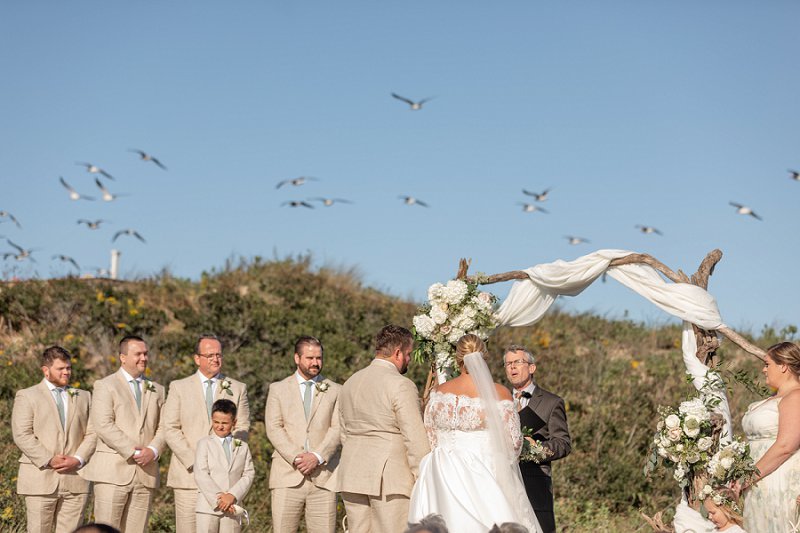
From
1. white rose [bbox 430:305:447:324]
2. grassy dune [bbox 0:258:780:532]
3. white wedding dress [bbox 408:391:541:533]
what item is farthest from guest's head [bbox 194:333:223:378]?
grassy dune [bbox 0:258:780:532]

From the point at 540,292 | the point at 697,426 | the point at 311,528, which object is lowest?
the point at 311,528

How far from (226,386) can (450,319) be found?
2.09 meters

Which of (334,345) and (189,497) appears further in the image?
(334,345)

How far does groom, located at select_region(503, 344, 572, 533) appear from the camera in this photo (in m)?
7.71

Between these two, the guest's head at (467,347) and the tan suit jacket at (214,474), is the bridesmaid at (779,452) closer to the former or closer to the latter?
the guest's head at (467,347)

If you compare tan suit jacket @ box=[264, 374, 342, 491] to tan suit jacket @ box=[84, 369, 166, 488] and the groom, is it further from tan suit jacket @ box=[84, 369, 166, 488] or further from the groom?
the groom

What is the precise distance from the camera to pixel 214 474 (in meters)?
7.84

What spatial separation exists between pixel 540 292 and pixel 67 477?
15.5 feet

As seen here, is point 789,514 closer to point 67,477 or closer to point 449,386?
point 449,386

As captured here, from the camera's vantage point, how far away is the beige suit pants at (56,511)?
8625mm

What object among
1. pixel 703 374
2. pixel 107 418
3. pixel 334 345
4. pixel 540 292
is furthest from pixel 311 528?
pixel 334 345

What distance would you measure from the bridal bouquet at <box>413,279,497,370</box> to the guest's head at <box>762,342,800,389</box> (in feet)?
8.17

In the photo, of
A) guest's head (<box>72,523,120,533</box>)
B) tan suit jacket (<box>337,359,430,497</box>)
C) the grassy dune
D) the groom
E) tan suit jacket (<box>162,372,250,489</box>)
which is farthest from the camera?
the grassy dune

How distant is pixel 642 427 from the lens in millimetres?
14297
